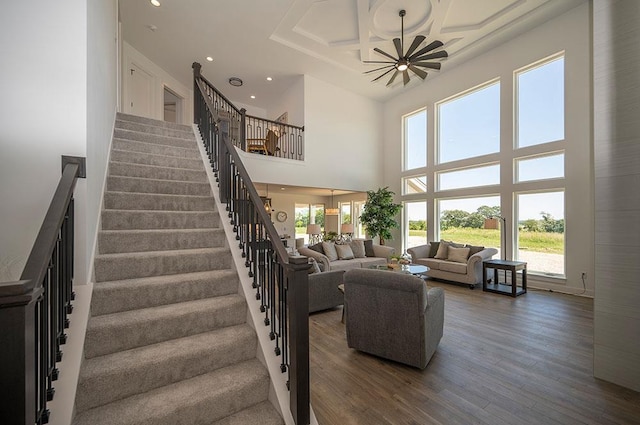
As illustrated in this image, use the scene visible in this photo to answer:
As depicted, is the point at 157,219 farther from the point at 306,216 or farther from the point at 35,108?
the point at 306,216

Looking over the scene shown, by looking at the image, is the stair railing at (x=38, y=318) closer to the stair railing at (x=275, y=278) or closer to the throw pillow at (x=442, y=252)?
the stair railing at (x=275, y=278)

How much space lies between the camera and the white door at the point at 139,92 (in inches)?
255

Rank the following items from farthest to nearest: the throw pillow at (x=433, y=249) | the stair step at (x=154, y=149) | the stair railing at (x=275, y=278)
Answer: the throw pillow at (x=433, y=249) → the stair step at (x=154, y=149) → the stair railing at (x=275, y=278)

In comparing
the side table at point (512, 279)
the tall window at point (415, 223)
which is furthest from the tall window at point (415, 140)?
the side table at point (512, 279)

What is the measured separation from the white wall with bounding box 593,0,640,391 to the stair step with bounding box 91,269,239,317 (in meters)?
3.31

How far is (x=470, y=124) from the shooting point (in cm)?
700

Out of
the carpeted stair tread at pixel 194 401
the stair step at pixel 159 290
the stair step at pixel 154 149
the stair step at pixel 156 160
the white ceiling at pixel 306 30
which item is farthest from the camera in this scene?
the white ceiling at pixel 306 30

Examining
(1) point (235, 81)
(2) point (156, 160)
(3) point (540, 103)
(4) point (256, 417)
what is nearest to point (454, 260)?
(3) point (540, 103)

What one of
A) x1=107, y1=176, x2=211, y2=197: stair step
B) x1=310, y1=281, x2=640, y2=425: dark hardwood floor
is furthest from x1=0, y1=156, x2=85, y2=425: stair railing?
x1=310, y1=281, x2=640, y2=425: dark hardwood floor

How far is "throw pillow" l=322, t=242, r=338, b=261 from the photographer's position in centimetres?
616

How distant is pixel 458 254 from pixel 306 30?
20.6 feet

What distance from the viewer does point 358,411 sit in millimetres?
2023

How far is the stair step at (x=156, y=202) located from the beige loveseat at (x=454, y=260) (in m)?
5.28

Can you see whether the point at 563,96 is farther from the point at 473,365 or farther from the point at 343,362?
the point at 343,362
